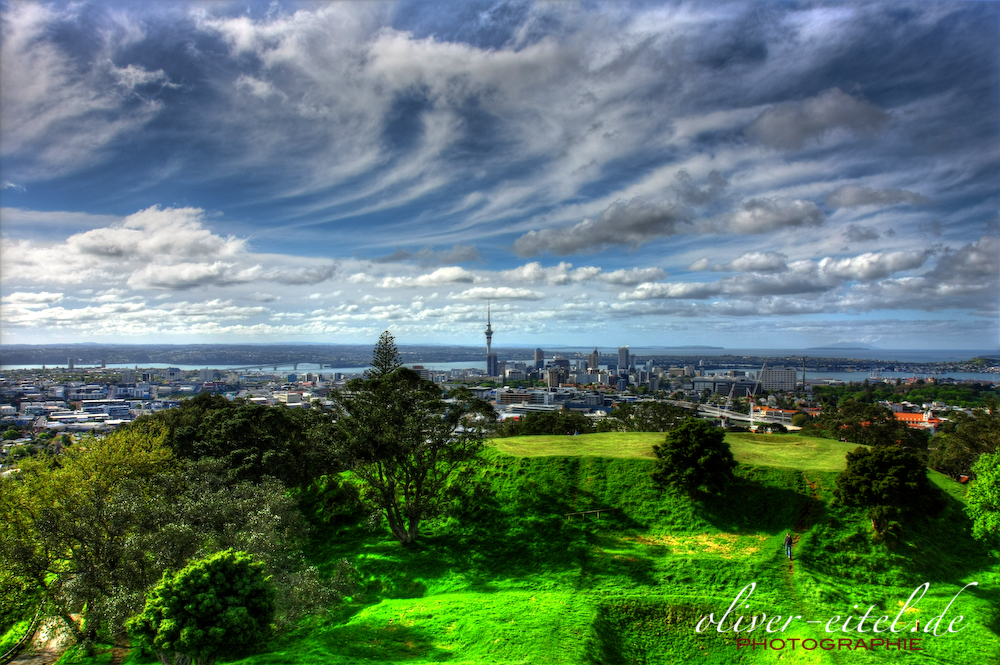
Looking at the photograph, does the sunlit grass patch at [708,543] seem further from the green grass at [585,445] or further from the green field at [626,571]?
the green grass at [585,445]

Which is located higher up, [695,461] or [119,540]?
[695,461]

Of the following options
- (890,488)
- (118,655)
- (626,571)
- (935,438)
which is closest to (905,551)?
(890,488)

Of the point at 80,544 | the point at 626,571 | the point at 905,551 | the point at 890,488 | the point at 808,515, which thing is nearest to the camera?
the point at 80,544

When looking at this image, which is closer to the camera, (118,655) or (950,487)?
(118,655)

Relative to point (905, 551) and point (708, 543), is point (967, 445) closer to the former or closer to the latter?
point (905, 551)

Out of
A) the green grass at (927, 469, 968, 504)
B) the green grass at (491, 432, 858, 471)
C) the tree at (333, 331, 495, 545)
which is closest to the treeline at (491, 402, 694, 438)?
Result: the green grass at (491, 432, 858, 471)

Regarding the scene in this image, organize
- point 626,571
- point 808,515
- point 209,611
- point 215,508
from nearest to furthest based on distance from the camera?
1. point 209,611
2. point 215,508
3. point 626,571
4. point 808,515

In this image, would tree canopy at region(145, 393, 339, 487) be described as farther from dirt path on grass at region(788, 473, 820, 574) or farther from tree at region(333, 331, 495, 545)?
dirt path on grass at region(788, 473, 820, 574)
